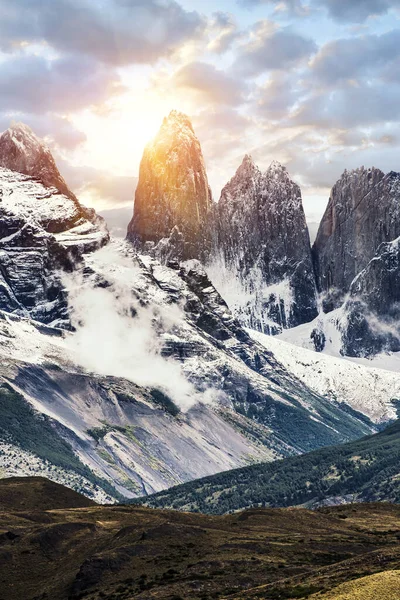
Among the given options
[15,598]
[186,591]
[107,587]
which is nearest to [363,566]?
[186,591]

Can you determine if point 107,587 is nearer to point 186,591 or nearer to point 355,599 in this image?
point 186,591

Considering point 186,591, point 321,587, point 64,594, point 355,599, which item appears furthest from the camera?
point 64,594

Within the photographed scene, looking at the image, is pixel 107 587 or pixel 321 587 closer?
pixel 321 587

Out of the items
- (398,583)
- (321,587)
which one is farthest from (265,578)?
(398,583)

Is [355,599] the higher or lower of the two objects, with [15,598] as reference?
higher

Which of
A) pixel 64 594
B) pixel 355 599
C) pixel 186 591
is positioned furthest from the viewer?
pixel 64 594

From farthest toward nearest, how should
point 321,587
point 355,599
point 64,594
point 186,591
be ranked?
point 64,594 → point 186,591 → point 321,587 → point 355,599

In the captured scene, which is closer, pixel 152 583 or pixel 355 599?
pixel 355 599

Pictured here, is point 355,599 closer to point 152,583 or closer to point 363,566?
point 363,566

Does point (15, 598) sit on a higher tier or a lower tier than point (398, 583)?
lower
